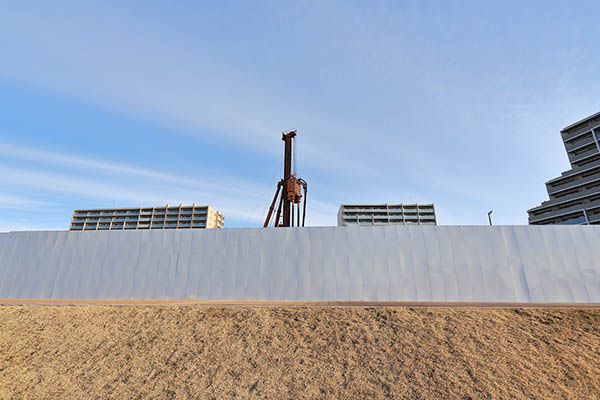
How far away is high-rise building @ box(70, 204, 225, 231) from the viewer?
8619cm

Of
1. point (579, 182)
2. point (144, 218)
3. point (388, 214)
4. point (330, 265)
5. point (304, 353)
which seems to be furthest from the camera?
point (144, 218)

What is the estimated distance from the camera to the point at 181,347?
28.3 feet

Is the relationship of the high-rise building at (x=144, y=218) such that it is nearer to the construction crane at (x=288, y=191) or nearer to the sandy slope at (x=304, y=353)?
the construction crane at (x=288, y=191)

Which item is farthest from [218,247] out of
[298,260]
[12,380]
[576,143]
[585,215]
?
[576,143]

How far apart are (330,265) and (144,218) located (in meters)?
88.3

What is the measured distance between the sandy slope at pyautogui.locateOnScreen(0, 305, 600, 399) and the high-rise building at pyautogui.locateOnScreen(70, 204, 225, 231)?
257 ft

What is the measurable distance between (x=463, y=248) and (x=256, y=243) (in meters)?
9.80

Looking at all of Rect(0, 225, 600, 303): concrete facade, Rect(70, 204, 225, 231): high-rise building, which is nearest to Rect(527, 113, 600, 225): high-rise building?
Rect(0, 225, 600, 303): concrete facade

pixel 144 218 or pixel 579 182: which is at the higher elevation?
pixel 144 218

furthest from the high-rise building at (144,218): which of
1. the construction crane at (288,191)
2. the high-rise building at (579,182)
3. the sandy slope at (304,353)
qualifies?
the high-rise building at (579,182)

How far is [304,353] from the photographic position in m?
7.96

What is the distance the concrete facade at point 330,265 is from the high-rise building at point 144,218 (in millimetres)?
72219

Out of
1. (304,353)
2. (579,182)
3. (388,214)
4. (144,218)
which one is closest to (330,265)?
(304,353)

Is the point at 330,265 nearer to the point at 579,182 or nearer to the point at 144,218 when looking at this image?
the point at 579,182
